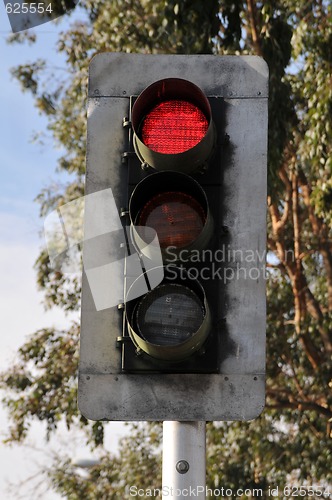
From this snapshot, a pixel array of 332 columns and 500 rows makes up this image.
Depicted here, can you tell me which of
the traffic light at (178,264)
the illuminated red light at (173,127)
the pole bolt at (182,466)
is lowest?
the pole bolt at (182,466)

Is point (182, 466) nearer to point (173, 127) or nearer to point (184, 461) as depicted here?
point (184, 461)

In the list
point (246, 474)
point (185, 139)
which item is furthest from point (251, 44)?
point (185, 139)

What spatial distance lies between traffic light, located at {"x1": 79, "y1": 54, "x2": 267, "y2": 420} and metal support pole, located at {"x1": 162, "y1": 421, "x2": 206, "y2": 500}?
0.05 m

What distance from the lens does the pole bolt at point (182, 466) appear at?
10.3ft

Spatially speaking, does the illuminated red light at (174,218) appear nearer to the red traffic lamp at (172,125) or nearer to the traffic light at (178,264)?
the traffic light at (178,264)

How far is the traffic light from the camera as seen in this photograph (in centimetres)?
320

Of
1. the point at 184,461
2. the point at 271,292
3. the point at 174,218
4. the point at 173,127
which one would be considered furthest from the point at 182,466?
the point at 271,292

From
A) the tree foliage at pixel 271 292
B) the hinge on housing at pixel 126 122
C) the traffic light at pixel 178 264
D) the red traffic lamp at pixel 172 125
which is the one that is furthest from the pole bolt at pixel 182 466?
the tree foliage at pixel 271 292

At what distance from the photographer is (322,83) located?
11.6 meters

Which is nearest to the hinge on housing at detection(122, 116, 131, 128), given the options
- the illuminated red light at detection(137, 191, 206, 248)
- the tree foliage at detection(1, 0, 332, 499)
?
the illuminated red light at detection(137, 191, 206, 248)

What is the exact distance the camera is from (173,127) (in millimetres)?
3398

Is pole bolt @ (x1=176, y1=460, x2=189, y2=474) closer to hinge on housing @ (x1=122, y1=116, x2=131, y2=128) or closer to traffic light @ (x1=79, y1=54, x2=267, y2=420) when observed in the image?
traffic light @ (x1=79, y1=54, x2=267, y2=420)

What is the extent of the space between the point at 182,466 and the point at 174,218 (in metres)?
0.81

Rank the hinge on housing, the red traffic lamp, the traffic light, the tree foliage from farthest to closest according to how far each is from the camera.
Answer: the tree foliage → the hinge on housing → the red traffic lamp → the traffic light
